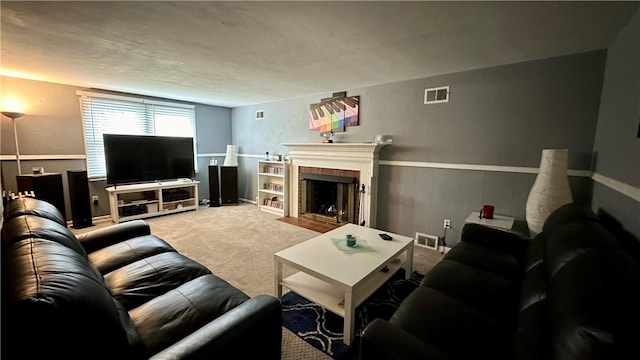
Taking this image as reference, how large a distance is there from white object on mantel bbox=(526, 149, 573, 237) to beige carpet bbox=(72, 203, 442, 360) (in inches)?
43.8

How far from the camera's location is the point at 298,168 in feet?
15.5

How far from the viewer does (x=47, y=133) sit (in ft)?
12.8

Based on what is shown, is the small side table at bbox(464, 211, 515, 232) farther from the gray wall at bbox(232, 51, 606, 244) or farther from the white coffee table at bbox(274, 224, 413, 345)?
the white coffee table at bbox(274, 224, 413, 345)

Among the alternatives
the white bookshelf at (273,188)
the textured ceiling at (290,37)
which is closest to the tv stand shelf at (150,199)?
the white bookshelf at (273,188)

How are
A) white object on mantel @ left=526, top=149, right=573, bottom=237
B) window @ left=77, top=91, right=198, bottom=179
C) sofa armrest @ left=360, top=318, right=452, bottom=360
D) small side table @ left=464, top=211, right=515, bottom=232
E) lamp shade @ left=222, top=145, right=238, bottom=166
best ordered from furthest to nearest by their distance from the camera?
lamp shade @ left=222, top=145, right=238, bottom=166 → window @ left=77, top=91, right=198, bottom=179 → small side table @ left=464, top=211, right=515, bottom=232 → white object on mantel @ left=526, top=149, right=573, bottom=237 → sofa armrest @ left=360, top=318, right=452, bottom=360

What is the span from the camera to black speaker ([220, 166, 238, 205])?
5566 mm

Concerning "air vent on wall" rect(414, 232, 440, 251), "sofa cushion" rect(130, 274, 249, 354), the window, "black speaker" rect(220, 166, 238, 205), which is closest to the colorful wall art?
"air vent on wall" rect(414, 232, 440, 251)

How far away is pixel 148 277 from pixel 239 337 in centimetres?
94

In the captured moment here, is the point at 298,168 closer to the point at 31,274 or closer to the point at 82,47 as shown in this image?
the point at 82,47

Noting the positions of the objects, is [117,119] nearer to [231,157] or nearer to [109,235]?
[231,157]

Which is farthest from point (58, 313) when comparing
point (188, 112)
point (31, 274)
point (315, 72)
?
point (188, 112)

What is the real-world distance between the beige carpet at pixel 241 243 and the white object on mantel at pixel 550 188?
3.65ft

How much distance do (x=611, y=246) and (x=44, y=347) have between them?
6.56 ft

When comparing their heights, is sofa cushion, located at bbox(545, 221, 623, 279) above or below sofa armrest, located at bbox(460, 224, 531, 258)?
above
